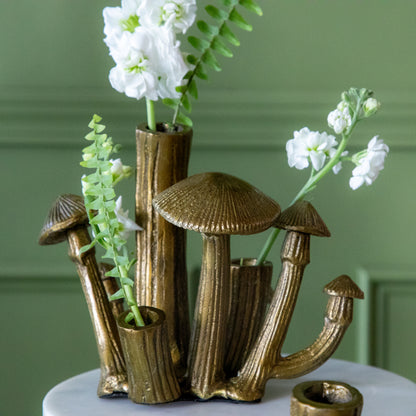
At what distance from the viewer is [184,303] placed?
31.9 inches

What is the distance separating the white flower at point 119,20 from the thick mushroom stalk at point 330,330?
1.18 ft

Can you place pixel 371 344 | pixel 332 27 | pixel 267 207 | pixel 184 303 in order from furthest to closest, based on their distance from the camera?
pixel 371 344 → pixel 332 27 → pixel 184 303 → pixel 267 207

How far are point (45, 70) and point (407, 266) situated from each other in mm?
749

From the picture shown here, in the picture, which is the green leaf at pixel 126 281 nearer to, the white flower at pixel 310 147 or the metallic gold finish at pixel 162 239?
the metallic gold finish at pixel 162 239

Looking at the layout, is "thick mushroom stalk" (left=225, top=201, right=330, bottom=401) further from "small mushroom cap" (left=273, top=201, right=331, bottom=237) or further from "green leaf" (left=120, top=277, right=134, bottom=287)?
"green leaf" (left=120, top=277, right=134, bottom=287)

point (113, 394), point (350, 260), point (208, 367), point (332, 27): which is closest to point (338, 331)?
point (208, 367)

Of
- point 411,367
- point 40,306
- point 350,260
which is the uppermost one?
point 350,260

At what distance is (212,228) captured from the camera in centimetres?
67

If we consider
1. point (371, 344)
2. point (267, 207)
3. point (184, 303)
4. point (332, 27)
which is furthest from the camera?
point (371, 344)

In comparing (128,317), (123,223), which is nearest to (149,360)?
(128,317)

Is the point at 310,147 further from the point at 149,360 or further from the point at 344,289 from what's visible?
the point at 149,360

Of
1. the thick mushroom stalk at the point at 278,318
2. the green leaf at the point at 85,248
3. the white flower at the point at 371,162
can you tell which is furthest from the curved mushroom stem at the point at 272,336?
the green leaf at the point at 85,248

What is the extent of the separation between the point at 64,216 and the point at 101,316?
0.13m

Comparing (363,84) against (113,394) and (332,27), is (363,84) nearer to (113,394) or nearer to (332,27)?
(332,27)
